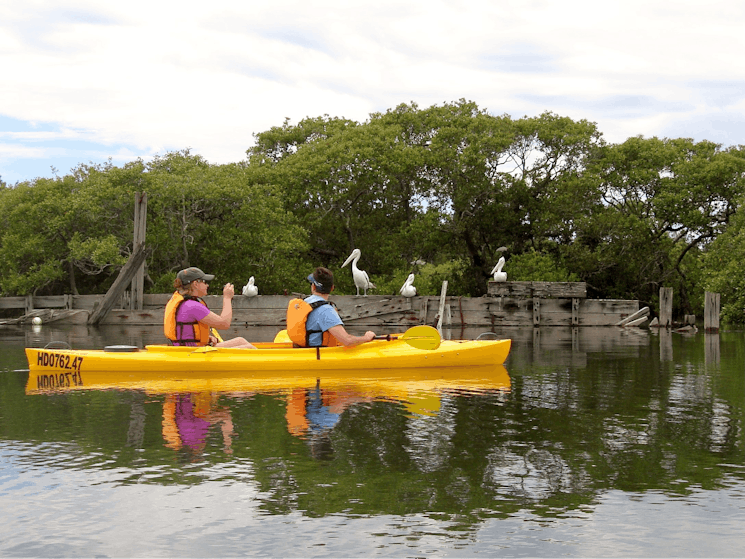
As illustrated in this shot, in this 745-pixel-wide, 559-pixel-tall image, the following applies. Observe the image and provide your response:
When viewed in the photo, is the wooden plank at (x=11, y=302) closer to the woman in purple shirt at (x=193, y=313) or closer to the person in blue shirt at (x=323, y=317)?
the woman in purple shirt at (x=193, y=313)

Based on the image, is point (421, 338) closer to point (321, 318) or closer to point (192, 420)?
point (321, 318)

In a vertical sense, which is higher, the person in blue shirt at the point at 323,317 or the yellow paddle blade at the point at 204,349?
the person in blue shirt at the point at 323,317

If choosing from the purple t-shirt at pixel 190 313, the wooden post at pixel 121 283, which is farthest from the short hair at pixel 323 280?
the wooden post at pixel 121 283

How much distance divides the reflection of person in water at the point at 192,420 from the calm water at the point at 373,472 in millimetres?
32

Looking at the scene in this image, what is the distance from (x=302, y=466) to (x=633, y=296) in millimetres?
30162

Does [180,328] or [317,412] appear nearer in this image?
[317,412]

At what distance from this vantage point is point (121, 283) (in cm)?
2547

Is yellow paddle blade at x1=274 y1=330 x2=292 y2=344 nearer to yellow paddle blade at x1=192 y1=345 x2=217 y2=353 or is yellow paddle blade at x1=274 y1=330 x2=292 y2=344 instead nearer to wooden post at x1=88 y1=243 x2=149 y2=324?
yellow paddle blade at x1=192 y1=345 x2=217 y2=353

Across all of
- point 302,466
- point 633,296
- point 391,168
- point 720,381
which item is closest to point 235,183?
point 391,168

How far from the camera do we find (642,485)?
17.9 ft

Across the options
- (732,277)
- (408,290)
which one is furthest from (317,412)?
(732,277)

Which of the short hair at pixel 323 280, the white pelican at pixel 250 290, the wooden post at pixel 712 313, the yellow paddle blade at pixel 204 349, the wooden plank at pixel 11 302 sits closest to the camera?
the short hair at pixel 323 280

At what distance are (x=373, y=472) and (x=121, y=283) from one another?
69.5ft

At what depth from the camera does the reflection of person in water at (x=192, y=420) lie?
6.79 meters
